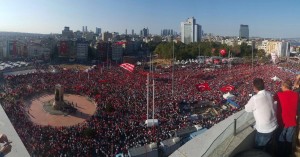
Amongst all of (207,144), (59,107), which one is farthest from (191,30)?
(207,144)

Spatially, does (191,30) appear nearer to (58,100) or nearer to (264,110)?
(58,100)

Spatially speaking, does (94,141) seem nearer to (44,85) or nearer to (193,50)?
(44,85)

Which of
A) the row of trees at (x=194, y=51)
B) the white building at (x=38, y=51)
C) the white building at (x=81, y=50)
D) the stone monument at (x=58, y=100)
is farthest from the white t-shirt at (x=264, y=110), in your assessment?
the white building at (x=38, y=51)

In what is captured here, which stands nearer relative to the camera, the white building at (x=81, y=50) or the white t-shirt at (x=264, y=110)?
the white t-shirt at (x=264, y=110)

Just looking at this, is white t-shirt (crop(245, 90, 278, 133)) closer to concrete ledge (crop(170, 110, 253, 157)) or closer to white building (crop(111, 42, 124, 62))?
concrete ledge (crop(170, 110, 253, 157))

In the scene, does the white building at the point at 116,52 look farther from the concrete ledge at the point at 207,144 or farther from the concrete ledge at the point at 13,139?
the concrete ledge at the point at 207,144

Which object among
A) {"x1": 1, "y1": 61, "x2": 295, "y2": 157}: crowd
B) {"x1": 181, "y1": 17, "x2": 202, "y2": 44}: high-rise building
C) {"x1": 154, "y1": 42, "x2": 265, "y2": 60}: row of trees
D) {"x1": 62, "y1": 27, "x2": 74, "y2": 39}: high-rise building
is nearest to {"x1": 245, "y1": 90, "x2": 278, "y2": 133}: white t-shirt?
{"x1": 1, "y1": 61, "x2": 295, "y2": 157}: crowd

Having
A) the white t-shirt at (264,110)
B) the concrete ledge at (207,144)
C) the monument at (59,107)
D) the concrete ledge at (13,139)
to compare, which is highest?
the white t-shirt at (264,110)
